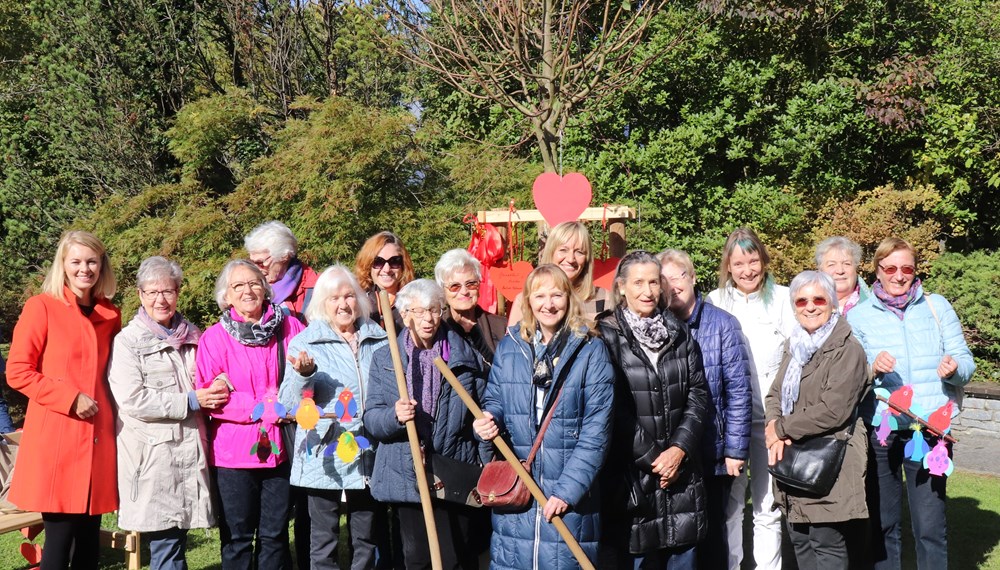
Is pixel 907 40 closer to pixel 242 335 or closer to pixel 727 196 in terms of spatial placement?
pixel 727 196

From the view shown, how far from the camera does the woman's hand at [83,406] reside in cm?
417

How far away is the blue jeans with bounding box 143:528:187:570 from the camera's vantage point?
4223 mm

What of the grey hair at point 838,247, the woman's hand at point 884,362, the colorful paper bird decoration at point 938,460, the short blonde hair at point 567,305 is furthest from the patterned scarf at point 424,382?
the colorful paper bird decoration at point 938,460

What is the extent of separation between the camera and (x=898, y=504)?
4.70 metres

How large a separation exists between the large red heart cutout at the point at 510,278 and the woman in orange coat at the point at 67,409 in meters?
2.41

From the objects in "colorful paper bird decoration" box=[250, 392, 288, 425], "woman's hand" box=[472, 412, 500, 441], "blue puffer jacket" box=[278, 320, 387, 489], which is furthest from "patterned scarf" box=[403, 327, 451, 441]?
"colorful paper bird decoration" box=[250, 392, 288, 425]

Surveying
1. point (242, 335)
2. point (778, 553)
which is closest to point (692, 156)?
point (778, 553)

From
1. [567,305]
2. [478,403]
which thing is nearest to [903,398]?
[567,305]

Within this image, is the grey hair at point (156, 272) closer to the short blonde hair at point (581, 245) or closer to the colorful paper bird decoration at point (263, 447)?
the colorful paper bird decoration at point (263, 447)

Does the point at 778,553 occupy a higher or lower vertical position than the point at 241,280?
lower

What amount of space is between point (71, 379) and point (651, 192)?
9.60 metres

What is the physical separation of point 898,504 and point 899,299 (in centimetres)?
109

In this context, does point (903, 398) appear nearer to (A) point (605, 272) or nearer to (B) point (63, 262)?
(A) point (605, 272)

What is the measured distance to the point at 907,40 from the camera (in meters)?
12.1
